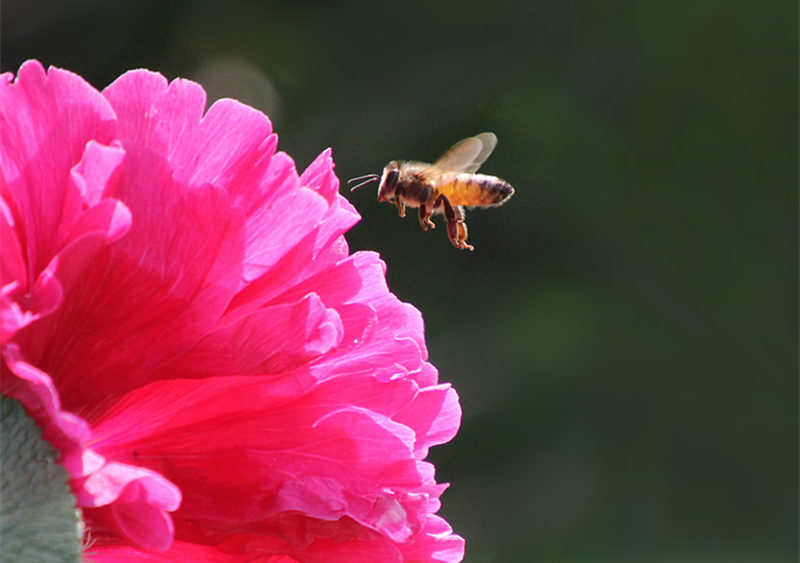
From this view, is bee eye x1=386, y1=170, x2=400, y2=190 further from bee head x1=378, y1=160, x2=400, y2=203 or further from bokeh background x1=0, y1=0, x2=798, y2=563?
bokeh background x1=0, y1=0, x2=798, y2=563

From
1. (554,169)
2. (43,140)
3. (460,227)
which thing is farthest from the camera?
(554,169)

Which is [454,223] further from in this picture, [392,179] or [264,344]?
[264,344]

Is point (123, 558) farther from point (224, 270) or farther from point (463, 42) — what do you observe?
point (463, 42)

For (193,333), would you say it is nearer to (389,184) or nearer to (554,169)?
(389,184)

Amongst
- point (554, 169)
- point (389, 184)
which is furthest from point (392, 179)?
point (554, 169)

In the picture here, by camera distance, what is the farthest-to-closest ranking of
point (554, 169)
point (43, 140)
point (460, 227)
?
point (554, 169) < point (460, 227) < point (43, 140)

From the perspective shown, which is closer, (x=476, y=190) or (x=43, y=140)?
(x=43, y=140)

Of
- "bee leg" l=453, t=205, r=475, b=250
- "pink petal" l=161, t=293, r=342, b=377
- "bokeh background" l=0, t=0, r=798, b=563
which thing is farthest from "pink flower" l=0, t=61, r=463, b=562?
"bokeh background" l=0, t=0, r=798, b=563

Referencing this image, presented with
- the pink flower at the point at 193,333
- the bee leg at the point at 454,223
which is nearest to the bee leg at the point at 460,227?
the bee leg at the point at 454,223
